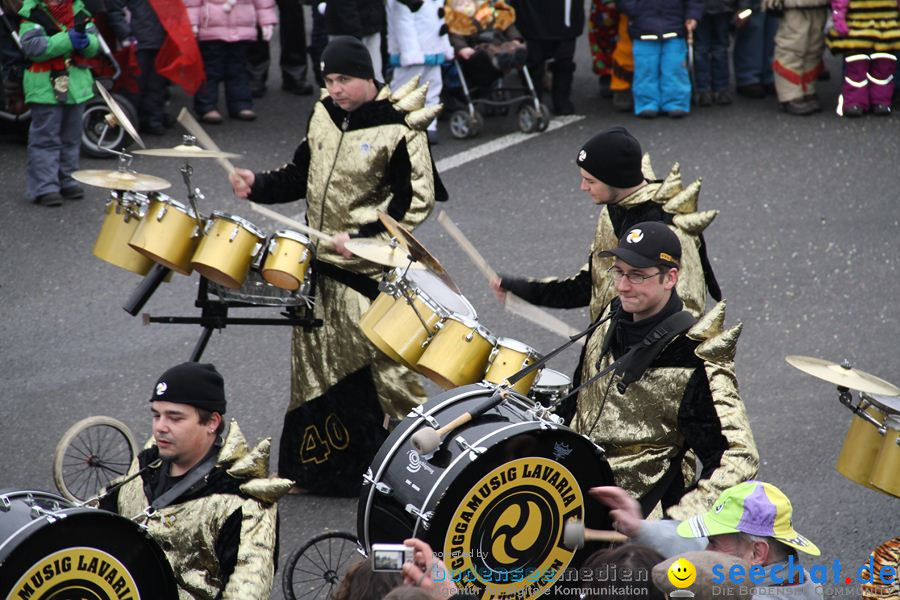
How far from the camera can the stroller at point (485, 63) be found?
11391 millimetres

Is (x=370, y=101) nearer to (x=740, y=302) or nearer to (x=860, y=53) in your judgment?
(x=740, y=302)

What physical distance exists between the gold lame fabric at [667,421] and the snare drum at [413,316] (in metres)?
0.93

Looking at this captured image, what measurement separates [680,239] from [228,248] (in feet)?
6.83

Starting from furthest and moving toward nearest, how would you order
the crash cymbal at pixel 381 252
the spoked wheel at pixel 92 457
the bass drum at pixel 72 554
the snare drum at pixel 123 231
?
the snare drum at pixel 123 231 < the spoked wheel at pixel 92 457 < the crash cymbal at pixel 381 252 < the bass drum at pixel 72 554

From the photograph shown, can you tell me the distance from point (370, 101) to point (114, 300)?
305 centimetres

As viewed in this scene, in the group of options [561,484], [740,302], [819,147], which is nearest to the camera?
[561,484]

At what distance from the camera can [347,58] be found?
609 cm

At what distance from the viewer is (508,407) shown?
452cm

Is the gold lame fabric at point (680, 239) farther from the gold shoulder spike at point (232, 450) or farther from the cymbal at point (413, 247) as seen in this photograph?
the gold shoulder spike at point (232, 450)

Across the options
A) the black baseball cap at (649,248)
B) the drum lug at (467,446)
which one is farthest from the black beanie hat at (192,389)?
the black baseball cap at (649,248)

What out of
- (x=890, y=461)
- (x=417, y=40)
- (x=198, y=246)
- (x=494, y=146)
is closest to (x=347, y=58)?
(x=198, y=246)

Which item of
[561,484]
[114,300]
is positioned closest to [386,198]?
[561,484]

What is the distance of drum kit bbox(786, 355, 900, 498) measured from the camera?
4926 millimetres

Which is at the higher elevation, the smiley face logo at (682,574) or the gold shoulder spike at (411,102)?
the smiley face logo at (682,574)
